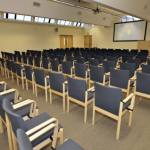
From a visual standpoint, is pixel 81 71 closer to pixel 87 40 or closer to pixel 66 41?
pixel 66 41

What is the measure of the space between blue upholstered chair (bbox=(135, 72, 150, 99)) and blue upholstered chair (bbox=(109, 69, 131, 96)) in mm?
202

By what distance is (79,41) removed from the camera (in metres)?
15.9

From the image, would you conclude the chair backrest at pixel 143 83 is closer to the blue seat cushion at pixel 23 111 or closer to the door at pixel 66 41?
the blue seat cushion at pixel 23 111

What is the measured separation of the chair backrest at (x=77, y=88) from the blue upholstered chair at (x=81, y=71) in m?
1.42

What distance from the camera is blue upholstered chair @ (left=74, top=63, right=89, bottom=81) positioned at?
439 cm

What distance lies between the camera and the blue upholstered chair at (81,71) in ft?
14.4

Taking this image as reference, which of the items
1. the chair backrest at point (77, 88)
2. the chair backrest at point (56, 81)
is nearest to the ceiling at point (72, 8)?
the chair backrest at point (56, 81)

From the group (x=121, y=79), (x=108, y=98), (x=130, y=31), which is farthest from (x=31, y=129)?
(x=130, y=31)

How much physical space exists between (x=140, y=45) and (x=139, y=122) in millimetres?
9604

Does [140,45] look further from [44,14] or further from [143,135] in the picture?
[143,135]

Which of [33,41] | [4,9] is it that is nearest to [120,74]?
[4,9]

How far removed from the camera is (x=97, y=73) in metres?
3.99

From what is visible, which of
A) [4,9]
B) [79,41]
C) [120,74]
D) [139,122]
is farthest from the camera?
[79,41]

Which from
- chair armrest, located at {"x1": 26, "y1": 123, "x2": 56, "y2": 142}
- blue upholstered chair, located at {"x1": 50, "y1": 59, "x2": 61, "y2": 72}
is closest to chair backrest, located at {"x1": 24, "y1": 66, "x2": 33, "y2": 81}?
blue upholstered chair, located at {"x1": 50, "y1": 59, "x2": 61, "y2": 72}
